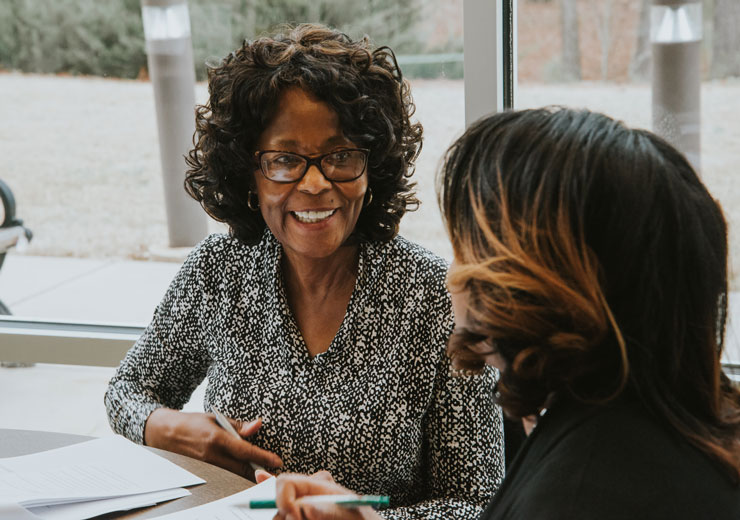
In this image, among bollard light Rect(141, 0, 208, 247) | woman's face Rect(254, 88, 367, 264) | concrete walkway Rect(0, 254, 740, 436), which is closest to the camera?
woman's face Rect(254, 88, 367, 264)

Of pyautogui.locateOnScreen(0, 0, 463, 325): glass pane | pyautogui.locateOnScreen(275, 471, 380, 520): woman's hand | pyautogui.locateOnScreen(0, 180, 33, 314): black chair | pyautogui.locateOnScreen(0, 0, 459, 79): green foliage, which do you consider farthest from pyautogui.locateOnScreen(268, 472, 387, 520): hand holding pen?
→ pyautogui.locateOnScreen(0, 180, 33, 314): black chair

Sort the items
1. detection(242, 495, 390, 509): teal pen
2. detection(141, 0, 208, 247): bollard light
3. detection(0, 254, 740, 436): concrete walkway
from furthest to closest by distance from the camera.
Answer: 1. detection(0, 254, 740, 436): concrete walkway
2. detection(141, 0, 208, 247): bollard light
3. detection(242, 495, 390, 509): teal pen

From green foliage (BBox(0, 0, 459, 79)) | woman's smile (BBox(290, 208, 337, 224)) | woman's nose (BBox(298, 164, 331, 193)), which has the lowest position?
woman's smile (BBox(290, 208, 337, 224))

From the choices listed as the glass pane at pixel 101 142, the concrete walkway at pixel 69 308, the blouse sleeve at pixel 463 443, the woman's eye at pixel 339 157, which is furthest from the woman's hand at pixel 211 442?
the concrete walkway at pixel 69 308

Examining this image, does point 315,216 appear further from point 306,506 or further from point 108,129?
point 108,129

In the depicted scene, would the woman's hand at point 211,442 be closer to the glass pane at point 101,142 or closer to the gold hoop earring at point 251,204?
the gold hoop earring at point 251,204

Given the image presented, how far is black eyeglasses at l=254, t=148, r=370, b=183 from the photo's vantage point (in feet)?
4.98

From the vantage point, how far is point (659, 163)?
81 centimetres

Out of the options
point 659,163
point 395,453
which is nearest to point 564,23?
point 395,453

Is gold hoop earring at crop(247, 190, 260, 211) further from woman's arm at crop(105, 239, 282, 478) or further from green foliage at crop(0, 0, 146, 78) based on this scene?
green foliage at crop(0, 0, 146, 78)

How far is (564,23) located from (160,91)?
4.33 feet

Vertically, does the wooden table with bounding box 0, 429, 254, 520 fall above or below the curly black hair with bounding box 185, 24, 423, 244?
below

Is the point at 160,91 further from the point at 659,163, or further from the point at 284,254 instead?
the point at 659,163

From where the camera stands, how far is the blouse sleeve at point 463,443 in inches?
55.3
